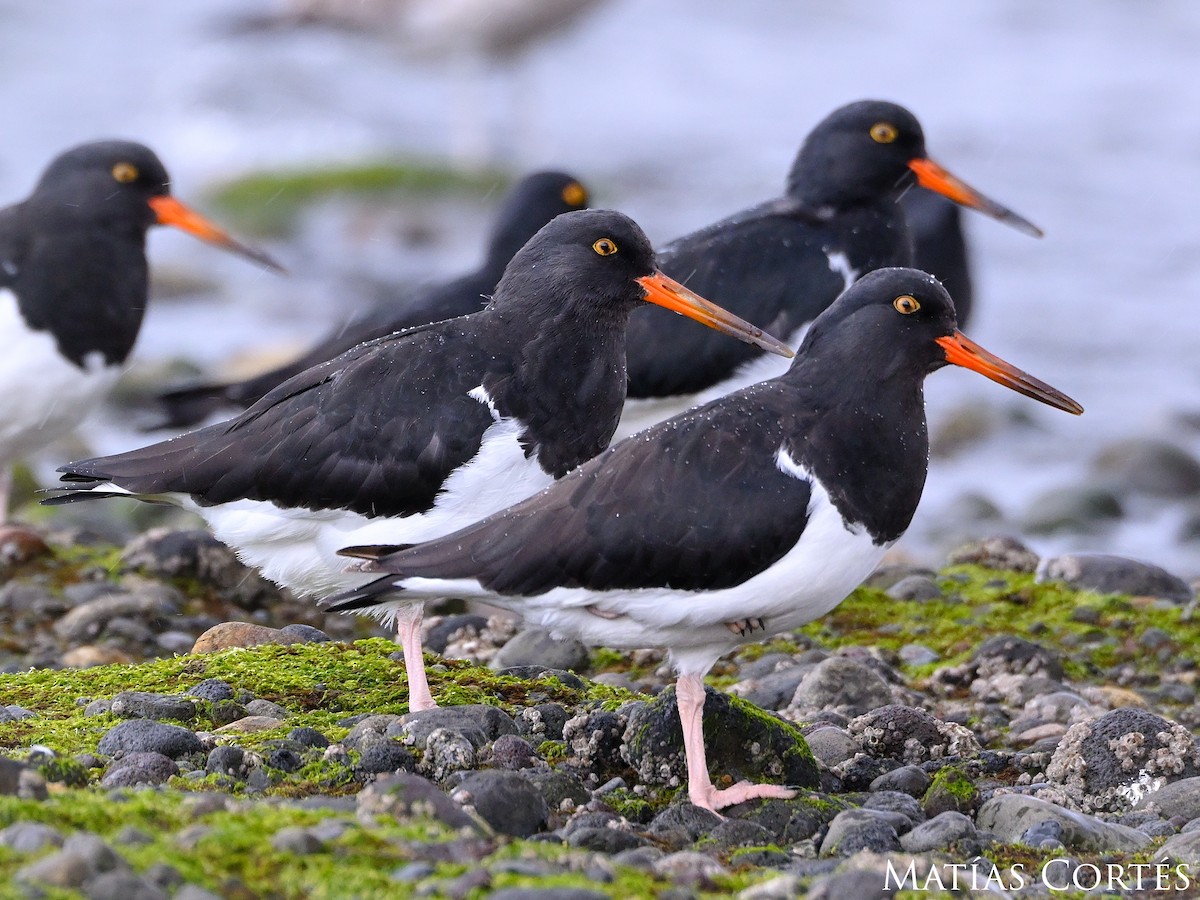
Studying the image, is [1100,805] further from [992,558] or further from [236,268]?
[236,268]

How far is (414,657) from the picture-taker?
16.8 ft

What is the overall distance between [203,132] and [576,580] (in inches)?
698

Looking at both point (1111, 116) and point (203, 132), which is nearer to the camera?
point (1111, 116)

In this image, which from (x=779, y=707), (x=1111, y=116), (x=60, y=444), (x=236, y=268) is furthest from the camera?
(x=1111, y=116)

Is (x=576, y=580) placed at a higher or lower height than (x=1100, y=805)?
higher

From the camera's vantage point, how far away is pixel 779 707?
5875 millimetres

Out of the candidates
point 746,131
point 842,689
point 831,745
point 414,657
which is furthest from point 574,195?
point 746,131

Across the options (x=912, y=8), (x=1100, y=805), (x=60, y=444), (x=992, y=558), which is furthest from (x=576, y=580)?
(x=912, y=8)

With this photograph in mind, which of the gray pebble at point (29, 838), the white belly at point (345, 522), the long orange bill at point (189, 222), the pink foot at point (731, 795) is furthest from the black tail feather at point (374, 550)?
the long orange bill at point (189, 222)

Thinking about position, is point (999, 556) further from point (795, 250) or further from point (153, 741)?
point (153, 741)

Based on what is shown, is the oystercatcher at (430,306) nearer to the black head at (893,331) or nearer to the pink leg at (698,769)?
the black head at (893,331)

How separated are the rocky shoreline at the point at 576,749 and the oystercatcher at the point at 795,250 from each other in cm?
120

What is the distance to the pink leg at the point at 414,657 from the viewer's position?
16.5 feet

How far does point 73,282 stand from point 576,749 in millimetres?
4105
